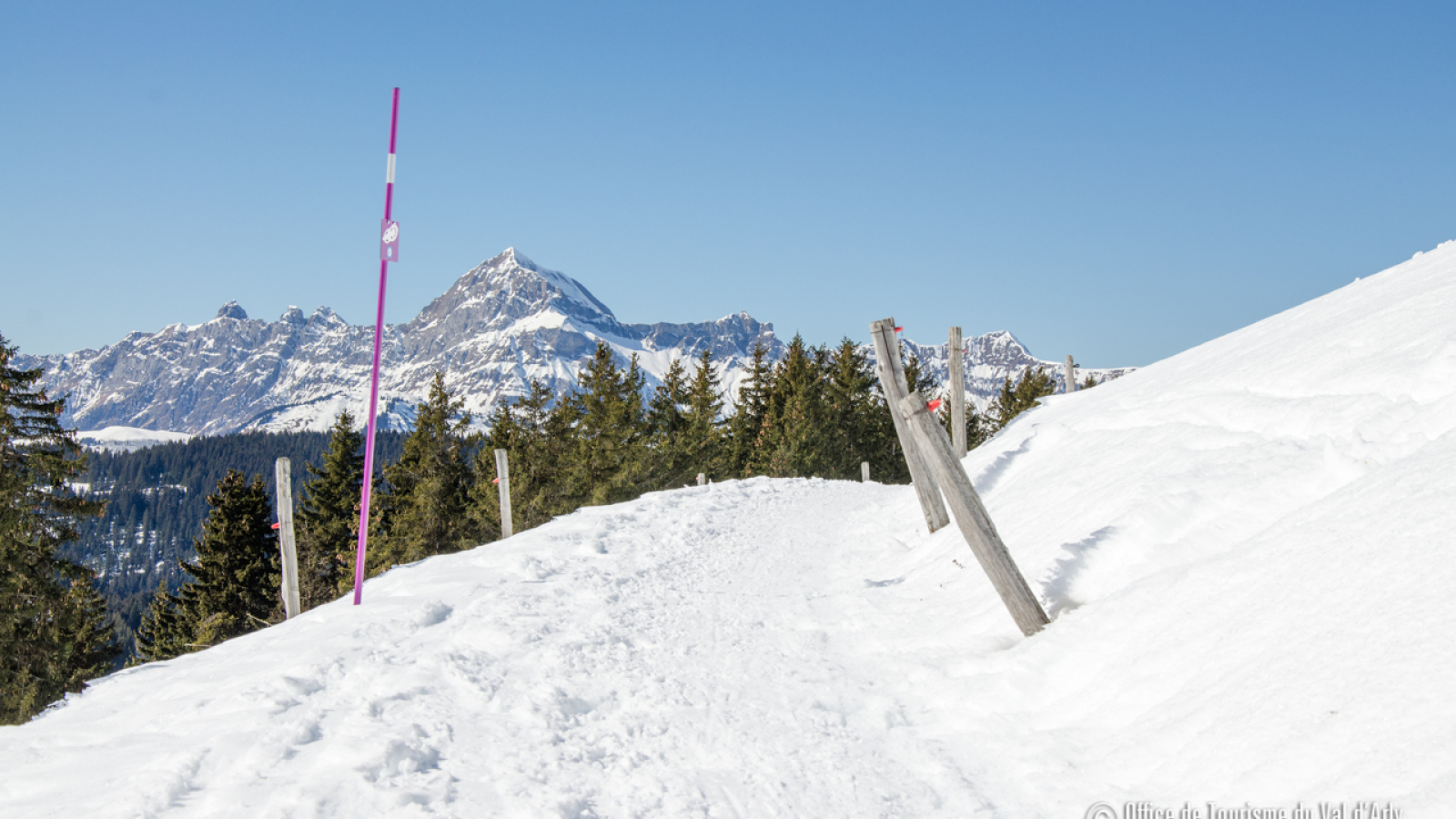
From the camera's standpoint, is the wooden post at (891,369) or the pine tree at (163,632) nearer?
the wooden post at (891,369)

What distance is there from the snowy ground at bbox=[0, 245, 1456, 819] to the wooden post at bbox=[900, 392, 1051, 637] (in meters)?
0.26

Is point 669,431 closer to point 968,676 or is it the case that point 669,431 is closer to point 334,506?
point 334,506

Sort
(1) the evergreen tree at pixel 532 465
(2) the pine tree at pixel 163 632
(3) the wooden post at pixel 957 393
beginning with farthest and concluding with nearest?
(2) the pine tree at pixel 163 632 → (1) the evergreen tree at pixel 532 465 → (3) the wooden post at pixel 957 393

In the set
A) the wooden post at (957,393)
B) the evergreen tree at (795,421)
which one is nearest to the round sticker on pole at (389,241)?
the wooden post at (957,393)

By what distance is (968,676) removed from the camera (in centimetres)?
499

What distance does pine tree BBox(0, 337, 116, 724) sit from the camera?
55.1 ft

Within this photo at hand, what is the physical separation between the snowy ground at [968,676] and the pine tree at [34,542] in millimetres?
15427

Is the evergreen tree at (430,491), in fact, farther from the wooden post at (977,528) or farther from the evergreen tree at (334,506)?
the wooden post at (977,528)

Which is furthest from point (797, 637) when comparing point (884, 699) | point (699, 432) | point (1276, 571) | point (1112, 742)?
point (699, 432)

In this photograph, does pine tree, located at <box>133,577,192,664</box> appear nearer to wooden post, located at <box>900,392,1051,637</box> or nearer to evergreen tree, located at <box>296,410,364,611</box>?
evergreen tree, located at <box>296,410,364,611</box>

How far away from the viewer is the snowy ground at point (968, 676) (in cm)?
331

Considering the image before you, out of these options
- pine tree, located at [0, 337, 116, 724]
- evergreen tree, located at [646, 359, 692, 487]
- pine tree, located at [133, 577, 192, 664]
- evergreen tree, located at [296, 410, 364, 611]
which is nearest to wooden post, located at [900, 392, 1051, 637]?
pine tree, located at [0, 337, 116, 724]

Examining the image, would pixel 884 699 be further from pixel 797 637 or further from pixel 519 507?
pixel 519 507

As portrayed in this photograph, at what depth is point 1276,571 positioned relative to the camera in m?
4.08
